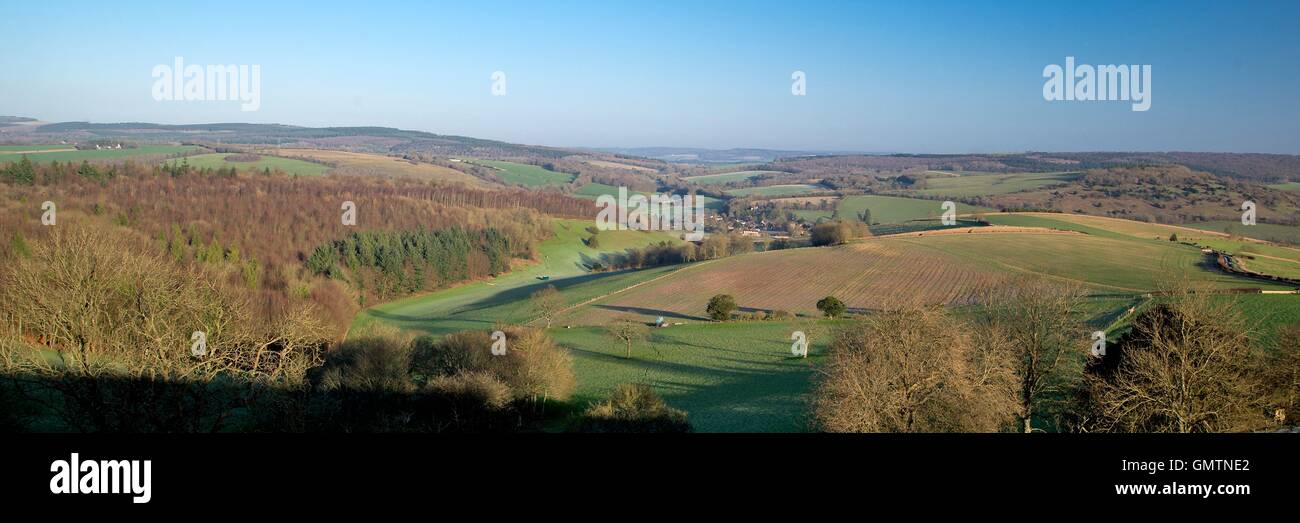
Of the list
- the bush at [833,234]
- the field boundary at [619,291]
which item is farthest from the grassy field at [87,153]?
the bush at [833,234]

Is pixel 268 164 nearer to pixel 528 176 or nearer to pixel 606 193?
pixel 528 176

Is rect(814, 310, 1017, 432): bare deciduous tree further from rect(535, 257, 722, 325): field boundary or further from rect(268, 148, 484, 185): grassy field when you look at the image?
rect(268, 148, 484, 185): grassy field

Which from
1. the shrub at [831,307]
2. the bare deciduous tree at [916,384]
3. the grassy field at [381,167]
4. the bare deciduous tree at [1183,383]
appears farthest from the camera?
the grassy field at [381,167]

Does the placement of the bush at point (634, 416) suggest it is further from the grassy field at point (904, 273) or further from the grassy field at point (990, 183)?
the grassy field at point (990, 183)

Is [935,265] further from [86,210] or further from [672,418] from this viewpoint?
[86,210]

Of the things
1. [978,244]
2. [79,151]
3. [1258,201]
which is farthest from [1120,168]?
[79,151]

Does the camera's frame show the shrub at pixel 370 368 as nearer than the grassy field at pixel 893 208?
Yes

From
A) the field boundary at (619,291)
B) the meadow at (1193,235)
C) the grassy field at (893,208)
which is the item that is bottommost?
the field boundary at (619,291)
